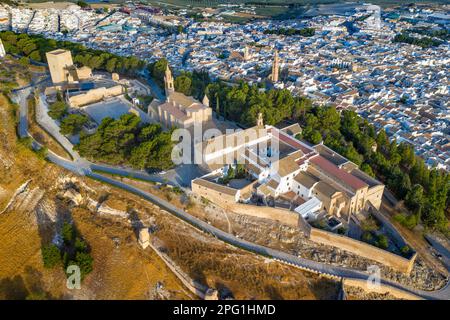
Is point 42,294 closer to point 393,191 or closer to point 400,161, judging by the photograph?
point 393,191

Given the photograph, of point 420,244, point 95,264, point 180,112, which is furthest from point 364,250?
point 180,112

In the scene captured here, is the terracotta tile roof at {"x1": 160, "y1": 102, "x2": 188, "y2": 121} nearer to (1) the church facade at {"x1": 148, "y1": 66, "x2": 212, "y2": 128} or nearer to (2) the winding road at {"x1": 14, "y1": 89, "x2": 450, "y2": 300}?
(1) the church facade at {"x1": 148, "y1": 66, "x2": 212, "y2": 128}

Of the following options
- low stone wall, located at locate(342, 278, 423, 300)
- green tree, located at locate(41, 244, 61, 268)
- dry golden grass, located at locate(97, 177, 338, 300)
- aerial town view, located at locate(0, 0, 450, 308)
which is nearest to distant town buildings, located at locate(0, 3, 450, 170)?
aerial town view, located at locate(0, 0, 450, 308)

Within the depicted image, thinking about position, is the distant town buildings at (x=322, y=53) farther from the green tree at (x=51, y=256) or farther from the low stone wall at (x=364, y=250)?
the green tree at (x=51, y=256)

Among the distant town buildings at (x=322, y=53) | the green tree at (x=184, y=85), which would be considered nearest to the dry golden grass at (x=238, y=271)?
the green tree at (x=184, y=85)

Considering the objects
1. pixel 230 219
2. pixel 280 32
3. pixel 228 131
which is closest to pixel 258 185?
pixel 230 219

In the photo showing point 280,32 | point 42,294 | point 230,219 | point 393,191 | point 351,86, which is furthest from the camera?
point 280,32
